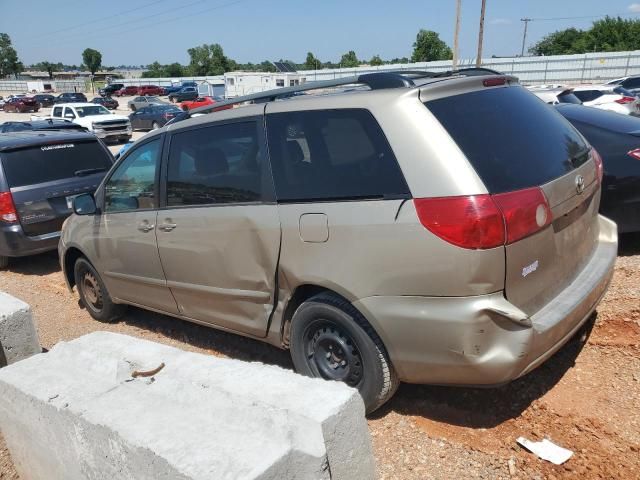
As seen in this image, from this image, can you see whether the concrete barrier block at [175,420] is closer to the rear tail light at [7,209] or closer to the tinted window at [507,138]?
the tinted window at [507,138]

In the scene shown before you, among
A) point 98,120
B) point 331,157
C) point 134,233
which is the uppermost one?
point 331,157

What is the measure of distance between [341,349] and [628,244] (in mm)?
3856

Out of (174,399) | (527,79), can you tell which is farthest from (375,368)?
(527,79)

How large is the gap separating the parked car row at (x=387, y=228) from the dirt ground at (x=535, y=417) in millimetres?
365

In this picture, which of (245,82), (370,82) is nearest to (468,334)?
(370,82)

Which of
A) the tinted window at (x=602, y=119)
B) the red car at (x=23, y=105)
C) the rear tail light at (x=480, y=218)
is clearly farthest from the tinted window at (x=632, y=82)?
the red car at (x=23, y=105)

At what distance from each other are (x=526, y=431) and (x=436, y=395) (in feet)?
1.90

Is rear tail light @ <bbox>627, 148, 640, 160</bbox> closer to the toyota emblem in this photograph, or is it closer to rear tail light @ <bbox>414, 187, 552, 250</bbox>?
the toyota emblem

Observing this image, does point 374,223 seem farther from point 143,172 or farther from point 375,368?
point 143,172

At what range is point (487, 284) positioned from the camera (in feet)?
7.87

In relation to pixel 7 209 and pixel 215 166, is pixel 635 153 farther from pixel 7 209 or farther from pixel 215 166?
pixel 7 209

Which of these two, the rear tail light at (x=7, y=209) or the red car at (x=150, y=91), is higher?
the rear tail light at (x=7, y=209)

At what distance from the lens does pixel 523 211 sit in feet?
8.08

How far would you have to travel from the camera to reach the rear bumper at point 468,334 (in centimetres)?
243
